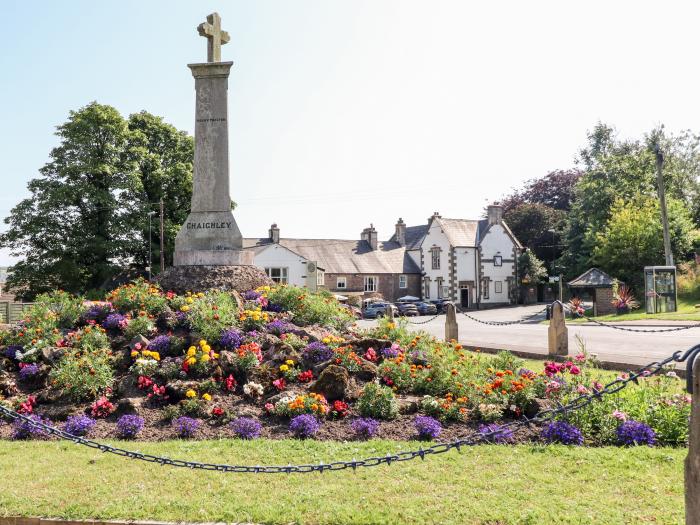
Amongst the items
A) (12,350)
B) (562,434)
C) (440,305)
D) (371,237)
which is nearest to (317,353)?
(562,434)

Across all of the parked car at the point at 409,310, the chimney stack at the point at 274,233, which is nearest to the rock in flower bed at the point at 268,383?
the parked car at the point at 409,310

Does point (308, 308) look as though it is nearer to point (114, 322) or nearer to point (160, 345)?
point (160, 345)

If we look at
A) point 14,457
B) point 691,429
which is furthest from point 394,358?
point 691,429

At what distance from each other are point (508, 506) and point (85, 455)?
469 centimetres

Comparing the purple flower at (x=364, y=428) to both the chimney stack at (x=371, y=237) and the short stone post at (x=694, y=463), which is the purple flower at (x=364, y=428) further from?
the chimney stack at (x=371, y=237)

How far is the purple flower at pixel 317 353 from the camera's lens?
923cm

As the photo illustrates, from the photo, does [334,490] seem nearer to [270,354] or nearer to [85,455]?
[85,455]

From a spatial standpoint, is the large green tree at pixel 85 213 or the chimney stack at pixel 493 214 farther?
the chimney stack at pixel 493 214

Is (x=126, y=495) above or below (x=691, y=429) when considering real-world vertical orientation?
below

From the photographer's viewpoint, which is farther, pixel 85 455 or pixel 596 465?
pixel 85 455

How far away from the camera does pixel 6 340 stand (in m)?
10.0

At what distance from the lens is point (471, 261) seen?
5153 cm

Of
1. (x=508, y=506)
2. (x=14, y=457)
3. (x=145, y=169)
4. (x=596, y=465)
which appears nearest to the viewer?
(x=508, y=506)

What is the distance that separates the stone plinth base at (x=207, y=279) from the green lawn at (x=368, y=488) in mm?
6278
